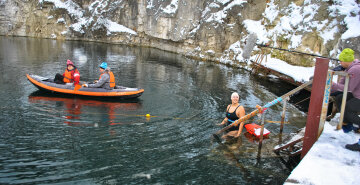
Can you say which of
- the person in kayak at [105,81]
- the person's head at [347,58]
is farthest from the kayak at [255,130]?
the person in kayak at [105,81]

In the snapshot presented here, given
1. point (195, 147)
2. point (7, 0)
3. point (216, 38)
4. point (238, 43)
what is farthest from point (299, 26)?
point (7, 0)

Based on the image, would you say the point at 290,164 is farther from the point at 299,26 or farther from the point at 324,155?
the point at 299,26

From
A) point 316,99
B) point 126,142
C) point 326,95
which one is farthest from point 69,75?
point 326,95

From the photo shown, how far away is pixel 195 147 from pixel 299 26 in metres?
18.7

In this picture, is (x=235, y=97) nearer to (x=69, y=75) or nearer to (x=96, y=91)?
(x=96, y=91)

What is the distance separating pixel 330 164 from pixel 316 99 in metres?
1.49

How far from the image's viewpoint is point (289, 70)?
19359 millimetres

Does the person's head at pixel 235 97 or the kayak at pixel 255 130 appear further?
the kayak at pixel 255 130

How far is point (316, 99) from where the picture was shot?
222 inches

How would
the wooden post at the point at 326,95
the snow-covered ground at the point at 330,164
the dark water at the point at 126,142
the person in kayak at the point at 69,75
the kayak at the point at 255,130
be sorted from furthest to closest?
the person in kayak at the point at 69,75, the kayak at the point at 255,130, the dark water at the point at 126,142, the wooden post at the point at 326,95, the snow-covered ground at the point at 330,164

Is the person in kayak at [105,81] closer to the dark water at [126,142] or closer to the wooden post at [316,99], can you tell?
the dark water at [126,142]

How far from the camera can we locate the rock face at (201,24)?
2011 cm

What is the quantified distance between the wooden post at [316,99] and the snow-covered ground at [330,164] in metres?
0.23

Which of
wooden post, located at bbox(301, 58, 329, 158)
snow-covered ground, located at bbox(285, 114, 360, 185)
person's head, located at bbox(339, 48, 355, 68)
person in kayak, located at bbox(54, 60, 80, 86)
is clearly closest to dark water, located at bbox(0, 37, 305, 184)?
person in kayak, located at bbox(54, 60, 80, 86)
